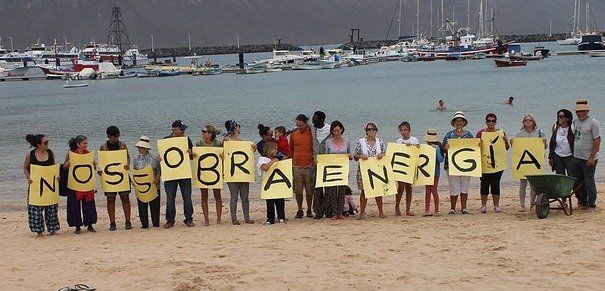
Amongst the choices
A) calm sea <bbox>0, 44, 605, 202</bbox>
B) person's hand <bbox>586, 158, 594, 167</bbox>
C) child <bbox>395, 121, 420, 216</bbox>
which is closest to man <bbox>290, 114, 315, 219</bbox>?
child <bbox>395, 121, 420, 216</bbox>

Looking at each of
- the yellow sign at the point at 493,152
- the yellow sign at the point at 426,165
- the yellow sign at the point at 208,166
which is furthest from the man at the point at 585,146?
the yellow sign at the point at 208,166

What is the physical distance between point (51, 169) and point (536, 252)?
725 cm

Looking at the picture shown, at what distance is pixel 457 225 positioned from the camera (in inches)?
504

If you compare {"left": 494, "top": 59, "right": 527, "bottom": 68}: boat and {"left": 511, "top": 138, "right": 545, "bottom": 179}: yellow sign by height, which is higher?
{"left": 494, "top": 59, "right": 527, "bottom": 68}: boat

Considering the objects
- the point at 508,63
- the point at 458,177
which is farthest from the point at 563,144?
the point at 508,63

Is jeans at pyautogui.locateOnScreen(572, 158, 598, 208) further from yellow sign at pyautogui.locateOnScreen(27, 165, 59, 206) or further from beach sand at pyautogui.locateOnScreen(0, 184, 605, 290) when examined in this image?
yellow sign at pyautogui.locateOnScreen(27, 165, 59, 206)

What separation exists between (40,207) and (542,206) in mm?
7679

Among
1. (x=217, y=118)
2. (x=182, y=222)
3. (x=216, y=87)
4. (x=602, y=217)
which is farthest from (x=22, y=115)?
(x=602, y=217)

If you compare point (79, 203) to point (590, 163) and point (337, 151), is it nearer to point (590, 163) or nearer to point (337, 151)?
point (337, 151)

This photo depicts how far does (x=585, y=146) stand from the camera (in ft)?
41.9

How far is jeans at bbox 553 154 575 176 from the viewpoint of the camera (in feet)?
42.7

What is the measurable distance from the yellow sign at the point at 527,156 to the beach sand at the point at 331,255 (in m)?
0.71

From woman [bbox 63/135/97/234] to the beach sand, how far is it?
0.84 ft

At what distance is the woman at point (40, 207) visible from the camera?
1308cm
